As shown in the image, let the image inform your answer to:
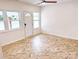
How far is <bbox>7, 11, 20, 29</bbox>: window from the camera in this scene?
4.92 m

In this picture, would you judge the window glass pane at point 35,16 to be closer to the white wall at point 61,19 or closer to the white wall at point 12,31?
the white wall at point 61,19

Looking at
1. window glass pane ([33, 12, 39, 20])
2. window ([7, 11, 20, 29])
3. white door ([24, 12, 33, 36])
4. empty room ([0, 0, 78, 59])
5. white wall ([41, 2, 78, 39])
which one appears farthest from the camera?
window glass pane ([33, 12, 39, 20])

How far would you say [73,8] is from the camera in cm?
539

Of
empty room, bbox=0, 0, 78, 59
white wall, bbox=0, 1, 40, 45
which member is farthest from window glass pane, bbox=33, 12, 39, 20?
white wall, bbox=0, 1, 40, 45

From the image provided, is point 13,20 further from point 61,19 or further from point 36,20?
point 61,19

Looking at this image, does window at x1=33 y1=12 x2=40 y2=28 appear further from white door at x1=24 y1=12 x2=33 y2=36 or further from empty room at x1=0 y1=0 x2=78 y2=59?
white door at x1=24 y1=12 x2=33 y2=36

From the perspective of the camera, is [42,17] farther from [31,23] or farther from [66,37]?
[66,37]

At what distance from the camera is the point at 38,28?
7301 millimetres

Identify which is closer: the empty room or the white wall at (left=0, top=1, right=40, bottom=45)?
the empty room

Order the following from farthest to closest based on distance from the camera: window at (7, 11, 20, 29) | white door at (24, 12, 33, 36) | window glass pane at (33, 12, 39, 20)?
window glass pane at (33, 12, 39, 20) → white door at (24, 12, 33, 36) → window at (7, 11, 20, 29)

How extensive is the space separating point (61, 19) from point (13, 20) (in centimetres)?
321

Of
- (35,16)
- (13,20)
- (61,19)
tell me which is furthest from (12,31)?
(61,19)

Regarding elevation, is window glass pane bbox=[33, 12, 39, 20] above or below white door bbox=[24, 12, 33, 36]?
above

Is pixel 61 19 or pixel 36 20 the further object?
pixel 36 20
